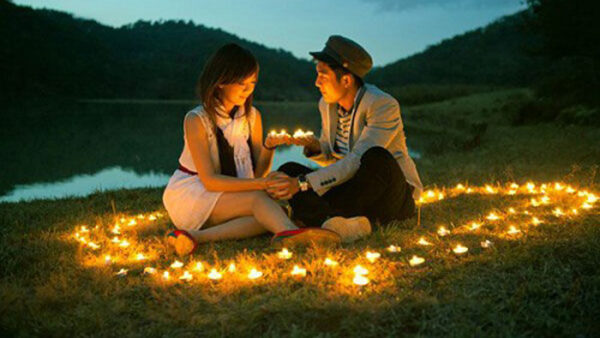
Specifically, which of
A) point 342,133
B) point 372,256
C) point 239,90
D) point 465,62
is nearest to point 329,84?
point 342,133

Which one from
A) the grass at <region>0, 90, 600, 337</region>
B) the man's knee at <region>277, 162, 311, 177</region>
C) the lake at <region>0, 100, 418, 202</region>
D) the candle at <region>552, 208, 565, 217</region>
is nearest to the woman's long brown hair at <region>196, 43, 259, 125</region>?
the man's knee at <region>277, 162, 311, 177</region>

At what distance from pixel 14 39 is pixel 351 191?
53.6m

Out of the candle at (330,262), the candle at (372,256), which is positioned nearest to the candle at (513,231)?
the candle at (372,256)

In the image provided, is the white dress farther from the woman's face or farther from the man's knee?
the man's knee

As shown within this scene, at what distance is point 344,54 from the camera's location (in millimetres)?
3693

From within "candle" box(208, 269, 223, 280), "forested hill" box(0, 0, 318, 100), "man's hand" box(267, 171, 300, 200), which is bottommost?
"candle" box(208, 269, 223, 280)

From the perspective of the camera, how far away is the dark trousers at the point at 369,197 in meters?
3.52

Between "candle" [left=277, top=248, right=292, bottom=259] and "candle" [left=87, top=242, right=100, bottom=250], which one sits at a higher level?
"candle" [left=277, top=248, right=292, bottom=259]

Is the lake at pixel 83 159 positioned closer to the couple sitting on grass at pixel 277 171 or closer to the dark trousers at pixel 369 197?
the couple sitting on grass at pixel 277 171

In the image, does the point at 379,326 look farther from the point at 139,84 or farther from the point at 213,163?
the point at 139,84

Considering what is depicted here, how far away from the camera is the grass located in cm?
205

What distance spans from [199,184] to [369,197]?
134 cm

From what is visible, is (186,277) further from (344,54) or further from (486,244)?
(344,54)

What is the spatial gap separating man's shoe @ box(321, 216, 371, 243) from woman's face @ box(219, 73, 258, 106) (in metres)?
1.16
